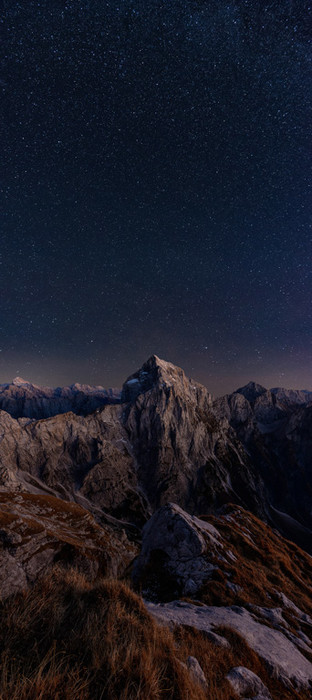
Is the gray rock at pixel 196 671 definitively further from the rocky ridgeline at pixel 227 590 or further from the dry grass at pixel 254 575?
the dry grass at pixel 254 575

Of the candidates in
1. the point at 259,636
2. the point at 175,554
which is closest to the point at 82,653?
the point at 259,636

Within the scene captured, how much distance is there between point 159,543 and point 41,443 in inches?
6910

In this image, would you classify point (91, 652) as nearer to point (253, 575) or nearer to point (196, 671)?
point (196, 671)

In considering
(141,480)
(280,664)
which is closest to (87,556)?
(280,664)

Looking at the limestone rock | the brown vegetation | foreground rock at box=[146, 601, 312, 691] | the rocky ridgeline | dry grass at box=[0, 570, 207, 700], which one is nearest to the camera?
dry grass at box=[0, 570, 207, 700]

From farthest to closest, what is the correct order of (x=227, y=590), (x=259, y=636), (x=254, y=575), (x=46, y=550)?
(x=46, y=550), (x=254, y=575), (x=227, y=590), (x=259, y=636)

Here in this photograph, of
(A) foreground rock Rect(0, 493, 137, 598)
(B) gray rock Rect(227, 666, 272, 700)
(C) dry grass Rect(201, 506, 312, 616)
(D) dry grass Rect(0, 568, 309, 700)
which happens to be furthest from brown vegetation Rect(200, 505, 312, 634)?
(A) foreground rock Rect(0, 493, 137, 598)

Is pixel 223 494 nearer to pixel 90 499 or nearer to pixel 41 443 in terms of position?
pixel 90 499

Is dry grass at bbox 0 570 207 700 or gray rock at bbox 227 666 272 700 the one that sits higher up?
dry grass at bbox 0 570 207 700

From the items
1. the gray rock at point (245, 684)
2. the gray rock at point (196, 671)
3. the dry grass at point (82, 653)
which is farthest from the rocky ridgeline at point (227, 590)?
the dry grass at point (82, 653)

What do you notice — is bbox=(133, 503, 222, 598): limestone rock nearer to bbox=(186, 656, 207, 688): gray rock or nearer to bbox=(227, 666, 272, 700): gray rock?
bbox=(227, 666, 272, 700): gray rock

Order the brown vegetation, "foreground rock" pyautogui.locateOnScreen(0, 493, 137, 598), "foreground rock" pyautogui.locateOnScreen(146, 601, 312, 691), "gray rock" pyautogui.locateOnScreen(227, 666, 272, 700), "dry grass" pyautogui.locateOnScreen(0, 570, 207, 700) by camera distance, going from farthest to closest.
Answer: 1. "foreground rock" pyautogui.locateOnScreen(0, 493, 137, 598)
2. the brown vegetation
3. "foreground rock" pyautogui.locateOnScreen(146, 601, 312, 691)
4. "gray rock" pyautogui.locateOnScreen(227, 666, 272, 700)
5. "dry grass" pyautogui.locateOnScreen(0, 570, 207, 700)

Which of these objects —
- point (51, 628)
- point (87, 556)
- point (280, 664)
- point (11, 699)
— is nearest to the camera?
point (11, 699)

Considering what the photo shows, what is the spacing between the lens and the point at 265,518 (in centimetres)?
19425
